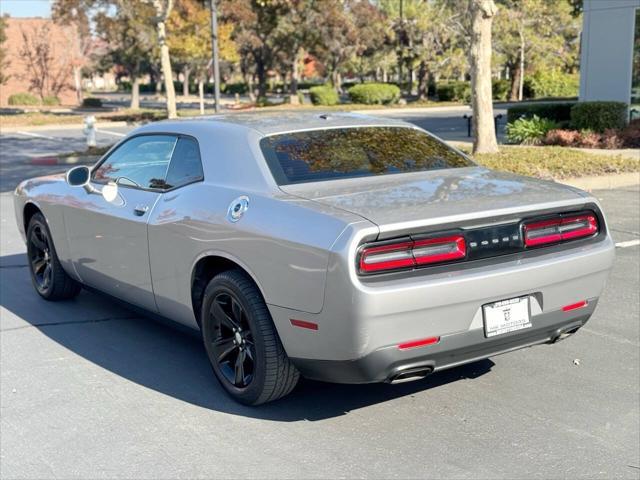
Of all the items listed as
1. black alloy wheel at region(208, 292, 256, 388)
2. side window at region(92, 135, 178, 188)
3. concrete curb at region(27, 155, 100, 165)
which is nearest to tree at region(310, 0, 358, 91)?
concrete curb at region(27, 155, 100, 165)

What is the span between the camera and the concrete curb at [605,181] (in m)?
12.5

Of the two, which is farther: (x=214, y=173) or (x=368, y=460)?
(x=214, y=173)

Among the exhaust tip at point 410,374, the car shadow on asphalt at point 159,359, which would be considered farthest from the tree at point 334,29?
the exhaust tip at point 410,374

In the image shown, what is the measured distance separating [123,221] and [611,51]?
17.2 metres

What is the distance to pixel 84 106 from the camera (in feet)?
165

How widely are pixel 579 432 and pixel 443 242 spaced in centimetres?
128

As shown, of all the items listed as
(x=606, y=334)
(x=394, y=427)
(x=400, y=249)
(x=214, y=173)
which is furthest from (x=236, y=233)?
(x=606, y=334)

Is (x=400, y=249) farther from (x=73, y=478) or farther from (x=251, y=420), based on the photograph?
(x=73, y=478)

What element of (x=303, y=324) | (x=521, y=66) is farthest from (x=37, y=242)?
(x=521, y=66)

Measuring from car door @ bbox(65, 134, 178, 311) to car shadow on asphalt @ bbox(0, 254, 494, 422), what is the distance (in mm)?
378

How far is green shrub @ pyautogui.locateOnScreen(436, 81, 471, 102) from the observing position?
1901 inches

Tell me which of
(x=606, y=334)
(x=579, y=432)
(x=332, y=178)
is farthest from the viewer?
(x=606, y=334)

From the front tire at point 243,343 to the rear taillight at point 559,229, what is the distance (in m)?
1.41

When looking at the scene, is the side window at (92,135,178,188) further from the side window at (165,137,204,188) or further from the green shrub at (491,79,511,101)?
the green shrub at (491,79,511,101)
